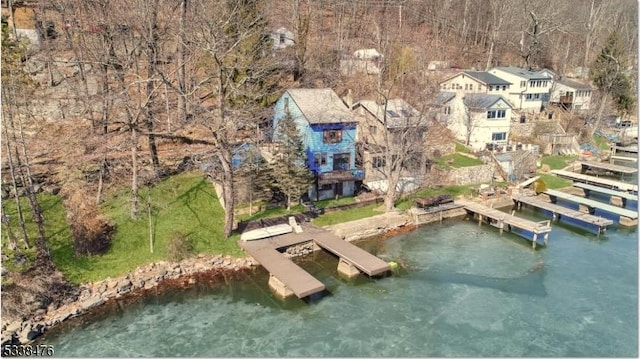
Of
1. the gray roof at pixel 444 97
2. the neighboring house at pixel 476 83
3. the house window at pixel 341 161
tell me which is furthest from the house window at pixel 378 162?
the neighboring house at pixel 476 83

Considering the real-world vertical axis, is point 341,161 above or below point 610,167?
above

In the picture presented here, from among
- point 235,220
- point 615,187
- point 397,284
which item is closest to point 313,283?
point 397,284

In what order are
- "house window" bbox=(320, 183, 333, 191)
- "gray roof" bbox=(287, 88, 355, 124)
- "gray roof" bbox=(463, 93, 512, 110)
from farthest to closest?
"gray roof" bbox=(463, 93, 512, 110)
"house window" bbox=(320, 183, 333, 191)
"gray roof" bbox=(287, 88, 355, 124)

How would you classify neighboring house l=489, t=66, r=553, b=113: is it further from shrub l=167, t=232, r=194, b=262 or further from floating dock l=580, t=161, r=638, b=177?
shrub l=167, t=232, r=194, b=262

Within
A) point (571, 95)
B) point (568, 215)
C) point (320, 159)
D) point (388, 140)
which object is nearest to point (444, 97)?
point (388, 140)

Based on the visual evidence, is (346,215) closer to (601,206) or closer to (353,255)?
(353,255)

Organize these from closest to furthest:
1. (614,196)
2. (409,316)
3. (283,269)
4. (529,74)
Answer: (409,316), (283,269), (614,196), (529,74)

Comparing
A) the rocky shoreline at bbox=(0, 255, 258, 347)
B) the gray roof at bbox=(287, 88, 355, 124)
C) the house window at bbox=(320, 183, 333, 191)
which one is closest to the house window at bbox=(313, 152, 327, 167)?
the house window at bbox=(320, 183, 333, 191)
